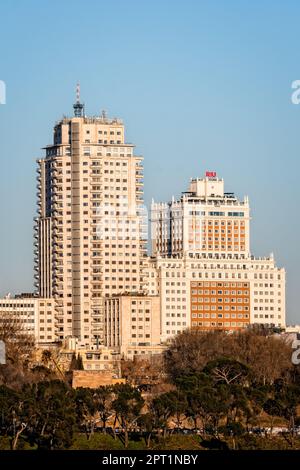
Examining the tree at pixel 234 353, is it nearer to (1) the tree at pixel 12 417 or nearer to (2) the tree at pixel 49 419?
(2) the tree at pixel 49 419

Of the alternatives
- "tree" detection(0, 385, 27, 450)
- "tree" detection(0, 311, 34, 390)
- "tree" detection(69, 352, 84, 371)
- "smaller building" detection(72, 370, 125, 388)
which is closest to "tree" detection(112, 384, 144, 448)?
"tree" detection(0, 385, 27, 450)

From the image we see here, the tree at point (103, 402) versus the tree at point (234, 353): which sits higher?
the tree at point (234, 353)

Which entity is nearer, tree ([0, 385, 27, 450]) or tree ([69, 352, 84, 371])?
tree ([0, 385, 27, 450])

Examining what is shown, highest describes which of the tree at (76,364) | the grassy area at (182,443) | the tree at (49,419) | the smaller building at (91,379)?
the tree at (76,364)

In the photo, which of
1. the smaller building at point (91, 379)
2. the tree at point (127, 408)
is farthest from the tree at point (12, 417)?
the smaller building at point (91, 379)

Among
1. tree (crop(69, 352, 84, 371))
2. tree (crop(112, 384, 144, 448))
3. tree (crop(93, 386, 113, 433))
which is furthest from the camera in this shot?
tree (crop(69, 352, 84, 371))

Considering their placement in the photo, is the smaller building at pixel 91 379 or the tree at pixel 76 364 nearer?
the smaller building at pixel 91 379

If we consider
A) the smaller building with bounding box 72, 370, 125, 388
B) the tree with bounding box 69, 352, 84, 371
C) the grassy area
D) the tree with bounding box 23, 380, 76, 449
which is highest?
the tree with bounding box 69, 352, 84, 371

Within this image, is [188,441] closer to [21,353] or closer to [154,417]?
[154,417]

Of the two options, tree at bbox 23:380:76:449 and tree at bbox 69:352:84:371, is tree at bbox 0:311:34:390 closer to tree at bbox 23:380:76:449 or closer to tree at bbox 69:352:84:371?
tree at bbox 69:352:84:371

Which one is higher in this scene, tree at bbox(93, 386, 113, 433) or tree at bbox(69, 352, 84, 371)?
tree at bbox(69, 352, 84, 371)

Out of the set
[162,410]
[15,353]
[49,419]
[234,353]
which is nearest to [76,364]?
[15,353]

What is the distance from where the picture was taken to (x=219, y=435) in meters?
127
